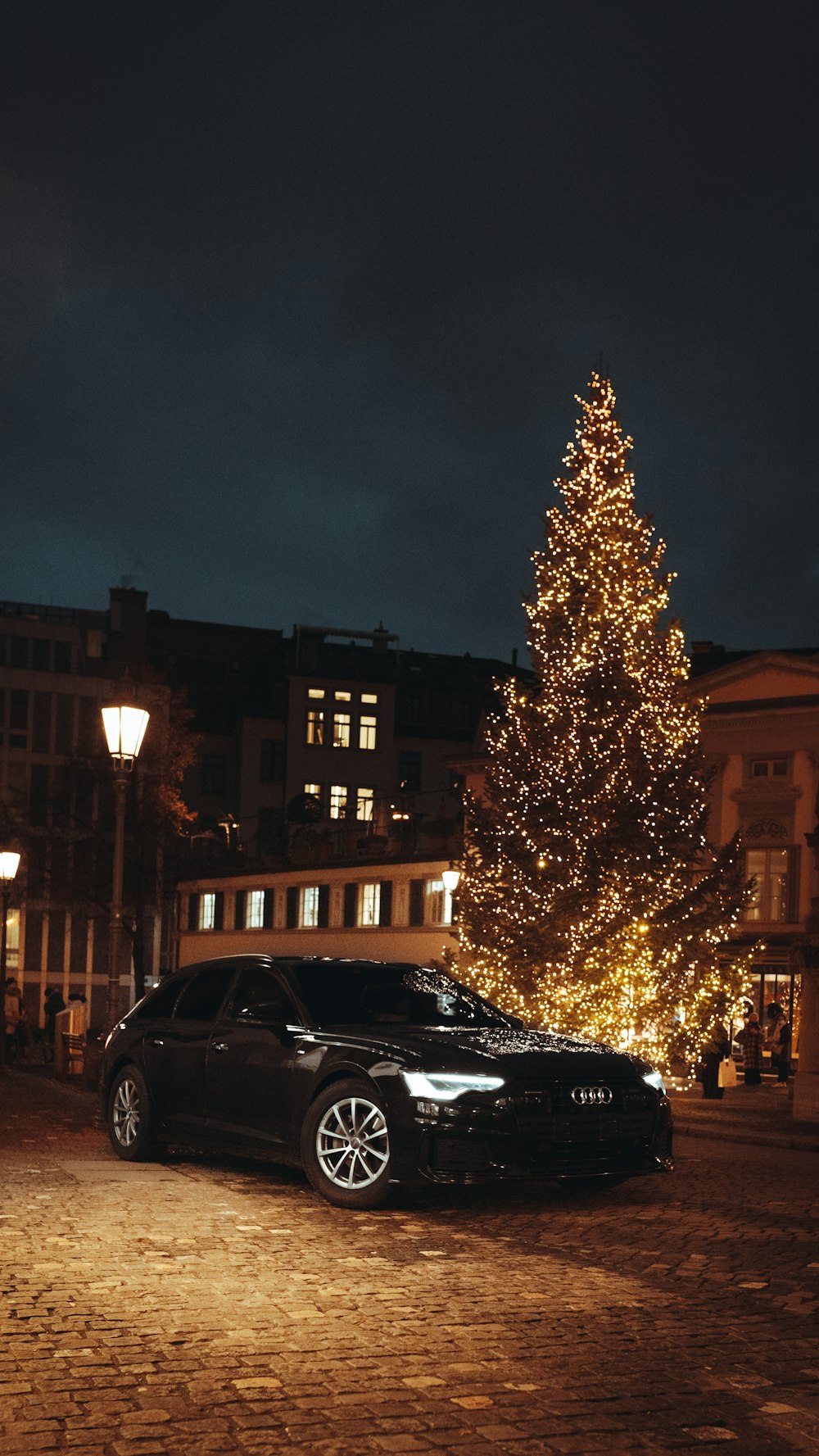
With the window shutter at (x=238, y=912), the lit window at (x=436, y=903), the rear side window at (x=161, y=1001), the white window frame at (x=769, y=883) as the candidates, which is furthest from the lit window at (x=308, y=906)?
the rear side window at (x=161, y=1001)

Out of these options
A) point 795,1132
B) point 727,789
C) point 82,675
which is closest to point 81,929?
point 82,675

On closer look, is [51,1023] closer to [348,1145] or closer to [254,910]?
[254,910]

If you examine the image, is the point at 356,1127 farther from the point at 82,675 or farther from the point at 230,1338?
the point at 82,675

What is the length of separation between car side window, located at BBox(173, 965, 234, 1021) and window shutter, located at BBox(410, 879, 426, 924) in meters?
40.1

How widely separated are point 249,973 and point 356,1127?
2.19 meters

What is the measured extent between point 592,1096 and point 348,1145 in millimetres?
1535

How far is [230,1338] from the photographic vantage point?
6.80 m

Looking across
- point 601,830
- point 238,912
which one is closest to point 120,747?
Answer: point 601,830

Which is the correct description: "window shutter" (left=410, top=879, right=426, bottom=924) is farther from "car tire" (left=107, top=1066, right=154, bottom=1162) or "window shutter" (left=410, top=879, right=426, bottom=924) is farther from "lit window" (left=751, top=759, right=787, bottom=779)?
"car tire" (left=107, top=1066, right=154, bottom=1162)

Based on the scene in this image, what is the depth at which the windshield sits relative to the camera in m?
11.9

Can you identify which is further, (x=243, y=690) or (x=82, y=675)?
(x=243, y=690)

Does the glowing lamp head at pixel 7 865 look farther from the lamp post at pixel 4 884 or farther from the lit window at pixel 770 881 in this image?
the lit window at pixel 770 881

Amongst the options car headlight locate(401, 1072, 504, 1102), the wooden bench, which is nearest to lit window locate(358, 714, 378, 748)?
the wooden bench

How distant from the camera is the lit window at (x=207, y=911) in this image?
66000mm
